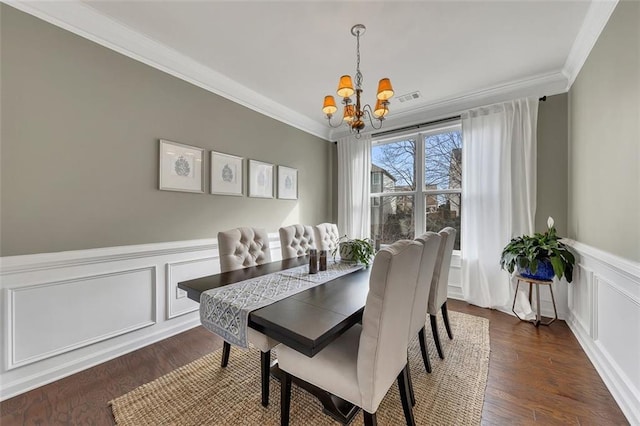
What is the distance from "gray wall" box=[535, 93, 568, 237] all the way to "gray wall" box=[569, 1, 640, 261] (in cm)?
32

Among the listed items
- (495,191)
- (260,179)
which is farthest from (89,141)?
(495,191)

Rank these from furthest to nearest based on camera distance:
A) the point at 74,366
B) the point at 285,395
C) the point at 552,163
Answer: the point at 552,163 < the point at 74,366 < the point at 285,395

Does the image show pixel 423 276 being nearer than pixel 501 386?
Yes

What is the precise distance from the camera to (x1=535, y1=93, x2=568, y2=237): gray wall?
2789 mm

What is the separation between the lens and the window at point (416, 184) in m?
3.54

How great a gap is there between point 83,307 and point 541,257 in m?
4.09

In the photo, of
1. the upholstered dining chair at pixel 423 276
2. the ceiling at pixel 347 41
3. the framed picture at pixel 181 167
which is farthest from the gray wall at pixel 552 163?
the framed picture at pixel 181 167

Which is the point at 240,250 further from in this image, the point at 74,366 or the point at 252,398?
the point at 74,366

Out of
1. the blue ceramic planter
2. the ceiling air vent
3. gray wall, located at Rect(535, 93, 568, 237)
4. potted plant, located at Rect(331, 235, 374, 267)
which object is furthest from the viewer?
the ceiling air vent

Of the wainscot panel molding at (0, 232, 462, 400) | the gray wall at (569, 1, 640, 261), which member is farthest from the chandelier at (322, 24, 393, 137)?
the wainscot panel molding at (0, 232, 462, 400)

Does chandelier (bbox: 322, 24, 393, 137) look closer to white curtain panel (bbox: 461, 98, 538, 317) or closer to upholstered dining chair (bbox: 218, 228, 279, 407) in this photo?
upholstered dining chair (bbox: 218, 228, 279, 407)

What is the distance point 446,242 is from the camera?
6.51 feet

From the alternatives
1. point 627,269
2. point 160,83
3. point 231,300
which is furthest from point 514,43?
point 160,83

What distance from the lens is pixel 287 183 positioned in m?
3.74
